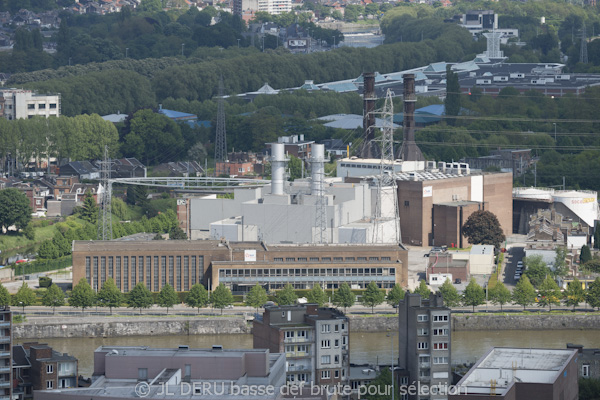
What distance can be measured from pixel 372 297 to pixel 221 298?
8.69 ft

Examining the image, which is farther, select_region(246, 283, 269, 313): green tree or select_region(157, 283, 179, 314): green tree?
select_region(246, 283, 269, 313): green tree

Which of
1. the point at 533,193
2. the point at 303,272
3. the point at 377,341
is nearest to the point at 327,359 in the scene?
the point at 377,341

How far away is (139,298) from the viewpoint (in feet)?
96.1

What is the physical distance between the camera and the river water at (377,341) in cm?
2597

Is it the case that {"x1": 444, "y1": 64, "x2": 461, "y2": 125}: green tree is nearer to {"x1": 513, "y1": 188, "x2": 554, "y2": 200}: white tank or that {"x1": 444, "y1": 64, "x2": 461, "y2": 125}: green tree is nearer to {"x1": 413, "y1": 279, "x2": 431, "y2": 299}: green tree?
{"x1": 513, "y1": 188, "x2": 554, "y2": 200}: white tank

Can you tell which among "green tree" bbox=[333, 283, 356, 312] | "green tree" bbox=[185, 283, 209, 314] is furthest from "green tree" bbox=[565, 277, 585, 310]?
"green tree" bbox=[185, 283, 209, 314]

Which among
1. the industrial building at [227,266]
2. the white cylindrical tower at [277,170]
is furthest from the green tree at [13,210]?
the industrial building at [227,266]

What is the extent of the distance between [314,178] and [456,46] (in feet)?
153

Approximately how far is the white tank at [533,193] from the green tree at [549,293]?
30.6ft

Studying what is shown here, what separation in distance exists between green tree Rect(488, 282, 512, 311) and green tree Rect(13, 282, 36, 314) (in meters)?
8.16

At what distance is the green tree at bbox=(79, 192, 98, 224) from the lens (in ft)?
129

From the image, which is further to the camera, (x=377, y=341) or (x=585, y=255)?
(x=585, y=255)

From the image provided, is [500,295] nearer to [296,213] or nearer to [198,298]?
[198,298]

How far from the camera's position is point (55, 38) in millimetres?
78500
